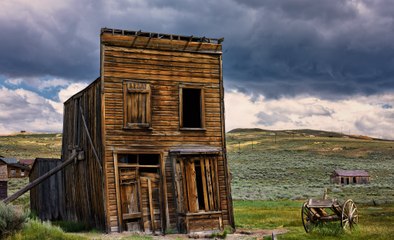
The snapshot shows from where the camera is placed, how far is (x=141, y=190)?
19328 mm

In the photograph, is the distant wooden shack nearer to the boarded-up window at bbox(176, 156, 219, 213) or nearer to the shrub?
the boarded-up window at bbox(176, 156, 219, 213)

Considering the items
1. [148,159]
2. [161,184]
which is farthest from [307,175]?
[161,184]

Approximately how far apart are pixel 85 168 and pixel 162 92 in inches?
185

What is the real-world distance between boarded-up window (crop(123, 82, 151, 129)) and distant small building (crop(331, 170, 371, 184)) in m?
54.0

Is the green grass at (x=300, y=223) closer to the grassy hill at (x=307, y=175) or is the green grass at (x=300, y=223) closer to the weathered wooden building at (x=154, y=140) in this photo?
the weathered wooden building at (x=154, y=140)

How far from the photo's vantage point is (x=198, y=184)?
803 inches

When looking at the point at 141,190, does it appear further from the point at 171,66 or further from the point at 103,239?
the point at 171,66

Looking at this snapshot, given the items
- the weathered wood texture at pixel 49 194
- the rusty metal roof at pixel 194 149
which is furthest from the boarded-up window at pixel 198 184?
the weathered wood texture at pixel 49 194

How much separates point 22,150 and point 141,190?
12258 cm

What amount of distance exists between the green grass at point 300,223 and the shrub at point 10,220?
881 cm

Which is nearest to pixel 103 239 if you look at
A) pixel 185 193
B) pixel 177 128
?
pixel 185 193

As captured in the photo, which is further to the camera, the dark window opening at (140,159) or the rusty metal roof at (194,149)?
the rusty metal roof at (194,149)

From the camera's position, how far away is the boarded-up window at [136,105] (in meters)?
19.3

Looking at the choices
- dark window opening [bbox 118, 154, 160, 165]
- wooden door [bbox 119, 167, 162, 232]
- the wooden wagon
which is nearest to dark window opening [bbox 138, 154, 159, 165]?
dark window opening [bbox 118, 154, 160, 165]
